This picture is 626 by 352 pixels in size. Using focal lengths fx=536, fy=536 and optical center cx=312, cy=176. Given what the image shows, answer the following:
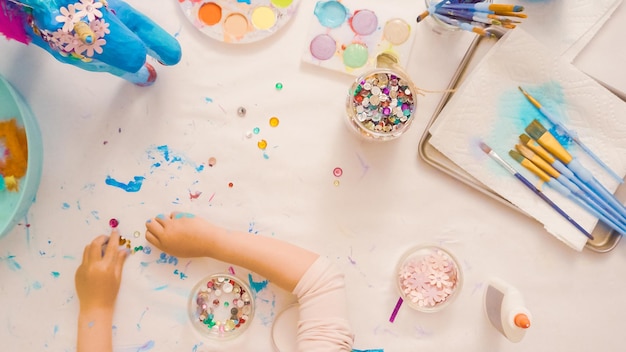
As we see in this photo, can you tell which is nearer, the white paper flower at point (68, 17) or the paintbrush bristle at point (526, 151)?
the white paper flower at point (68, 17)

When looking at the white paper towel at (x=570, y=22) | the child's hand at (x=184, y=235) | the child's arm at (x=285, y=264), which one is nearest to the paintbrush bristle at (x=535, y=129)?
the white paper towel at (x=570, y=22)

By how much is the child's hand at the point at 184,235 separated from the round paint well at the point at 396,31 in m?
0.37

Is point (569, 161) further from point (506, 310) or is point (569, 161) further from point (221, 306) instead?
point (221, 306)

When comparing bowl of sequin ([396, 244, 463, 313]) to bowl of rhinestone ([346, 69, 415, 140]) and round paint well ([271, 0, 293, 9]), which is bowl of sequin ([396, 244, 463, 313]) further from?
round paint well ([271, 0, 293, 9])

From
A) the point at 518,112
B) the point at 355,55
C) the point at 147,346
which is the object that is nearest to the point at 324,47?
the point at 355,55

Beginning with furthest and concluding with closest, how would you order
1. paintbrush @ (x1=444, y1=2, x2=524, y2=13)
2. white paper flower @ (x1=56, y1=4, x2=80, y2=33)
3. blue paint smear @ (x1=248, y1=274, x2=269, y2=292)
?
blue paint smear @ (x1=248, y1=274, x2=269, y2=292), paintbrush @ (x1=444, y1=2, x2=524, y2=13), white paper flower @ (x1=56, y1=4, x2=80, y2=33)

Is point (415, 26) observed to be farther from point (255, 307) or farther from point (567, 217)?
point (255, 307)

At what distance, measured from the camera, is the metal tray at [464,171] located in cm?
76

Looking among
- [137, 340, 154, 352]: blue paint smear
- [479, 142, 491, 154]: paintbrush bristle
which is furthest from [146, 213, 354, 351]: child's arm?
[479, 142, 491, 154]: paintbrush bristle

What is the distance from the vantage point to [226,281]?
2.52 feet

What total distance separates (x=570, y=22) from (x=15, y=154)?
80 cm

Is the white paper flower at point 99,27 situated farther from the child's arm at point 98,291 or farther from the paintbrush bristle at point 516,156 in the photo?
the paintbrush bristle at point 516,156

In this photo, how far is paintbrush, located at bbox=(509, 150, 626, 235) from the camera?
74 centimetres

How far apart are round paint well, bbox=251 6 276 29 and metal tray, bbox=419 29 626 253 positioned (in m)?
0.27
